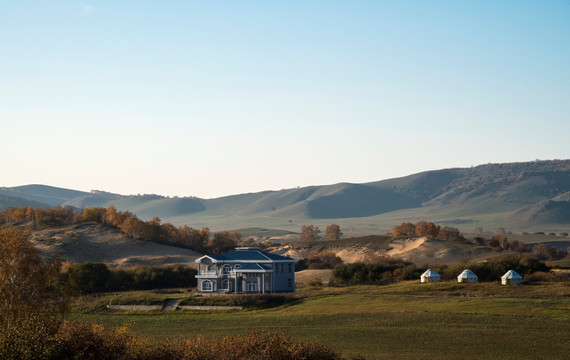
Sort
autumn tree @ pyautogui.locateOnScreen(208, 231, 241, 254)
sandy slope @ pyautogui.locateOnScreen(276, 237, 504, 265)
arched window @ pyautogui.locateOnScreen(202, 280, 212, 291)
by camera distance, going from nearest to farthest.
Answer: arched window @ pyautogui.locateOnScreen(202, 280, 212, 291), sandy slope @ pyautogui.locateOnScreen(276, 237, 504, 265), autumn tree @ pyautogui.locateOnScreen(208, 231, 241, 254)

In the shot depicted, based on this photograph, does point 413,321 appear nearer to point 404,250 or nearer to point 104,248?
point 104,248

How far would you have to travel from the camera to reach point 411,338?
4272 cm

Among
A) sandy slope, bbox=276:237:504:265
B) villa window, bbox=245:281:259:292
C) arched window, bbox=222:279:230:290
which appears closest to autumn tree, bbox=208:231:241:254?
sandy slope, bbox=276:237:504:265

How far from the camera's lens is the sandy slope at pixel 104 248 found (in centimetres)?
10228

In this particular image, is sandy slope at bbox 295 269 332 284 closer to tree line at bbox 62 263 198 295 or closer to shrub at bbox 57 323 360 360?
tree line at bbox 62 263 198 295

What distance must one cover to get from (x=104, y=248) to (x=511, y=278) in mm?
61445

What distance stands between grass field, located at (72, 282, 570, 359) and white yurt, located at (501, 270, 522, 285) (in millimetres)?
2189

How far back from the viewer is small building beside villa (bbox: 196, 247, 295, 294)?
7550 centimetres

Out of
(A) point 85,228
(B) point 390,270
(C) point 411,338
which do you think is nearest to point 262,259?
(B) point 390,270

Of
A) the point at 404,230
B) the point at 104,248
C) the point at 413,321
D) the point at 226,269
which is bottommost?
the point at 413,321

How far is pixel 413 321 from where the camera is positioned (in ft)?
160

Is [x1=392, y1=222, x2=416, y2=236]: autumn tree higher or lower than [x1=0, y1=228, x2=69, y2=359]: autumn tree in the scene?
higher

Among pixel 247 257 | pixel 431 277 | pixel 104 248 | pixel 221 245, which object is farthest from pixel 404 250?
pixel 247 257

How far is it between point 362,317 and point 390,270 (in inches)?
1244
